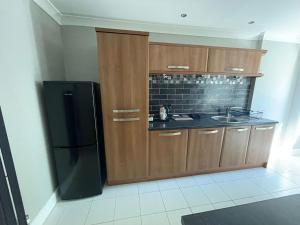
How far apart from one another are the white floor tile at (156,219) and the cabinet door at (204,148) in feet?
2.76

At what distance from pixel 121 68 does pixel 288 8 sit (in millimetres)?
2210

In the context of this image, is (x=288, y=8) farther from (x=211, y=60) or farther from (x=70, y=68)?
(x=70, y=68)

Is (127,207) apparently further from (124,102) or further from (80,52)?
(80,52)

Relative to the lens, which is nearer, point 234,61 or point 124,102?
point 124,102

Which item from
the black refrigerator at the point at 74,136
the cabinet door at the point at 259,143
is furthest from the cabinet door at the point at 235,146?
the black refrigerator at the point at 74,136

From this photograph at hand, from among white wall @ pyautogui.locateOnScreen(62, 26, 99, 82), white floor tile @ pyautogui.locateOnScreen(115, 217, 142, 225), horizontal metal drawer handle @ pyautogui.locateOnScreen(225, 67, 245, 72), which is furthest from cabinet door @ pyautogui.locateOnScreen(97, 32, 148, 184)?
horizontal metal drawer handle @ pyautogui.locateOnScreen(225, 67, 245, 72)

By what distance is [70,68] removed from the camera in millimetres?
2285

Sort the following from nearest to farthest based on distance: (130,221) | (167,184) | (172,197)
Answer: (130,221) < (172,197) < (167,184)

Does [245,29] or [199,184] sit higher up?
[245,29]

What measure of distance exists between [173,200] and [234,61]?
2.31 m

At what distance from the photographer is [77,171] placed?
1862mm

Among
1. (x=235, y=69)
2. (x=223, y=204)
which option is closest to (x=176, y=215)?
(x=223, y=204)

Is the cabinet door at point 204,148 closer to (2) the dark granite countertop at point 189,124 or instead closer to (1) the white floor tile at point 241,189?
(2) the dark granite countertop at point 189,124

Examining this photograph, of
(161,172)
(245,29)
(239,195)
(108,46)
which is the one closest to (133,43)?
(108,46)
